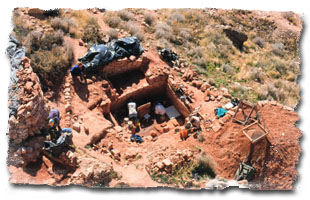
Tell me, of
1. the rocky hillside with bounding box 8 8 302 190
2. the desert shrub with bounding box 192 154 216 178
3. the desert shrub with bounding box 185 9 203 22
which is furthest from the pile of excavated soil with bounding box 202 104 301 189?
the desert shrub with bounding box 185 9 203 22

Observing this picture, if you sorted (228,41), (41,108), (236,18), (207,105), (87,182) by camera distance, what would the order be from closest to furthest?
(87,182), (41,108), (207,105), (228,41), (236,18)

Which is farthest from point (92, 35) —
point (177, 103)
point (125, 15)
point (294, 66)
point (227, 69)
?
point (294, 66)

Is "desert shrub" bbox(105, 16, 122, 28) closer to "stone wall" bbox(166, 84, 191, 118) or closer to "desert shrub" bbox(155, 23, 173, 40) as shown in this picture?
"desert shrub" bbox(155, 23, 173, 40)

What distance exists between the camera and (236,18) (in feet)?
63.2

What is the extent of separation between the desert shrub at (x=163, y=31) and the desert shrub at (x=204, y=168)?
24.3 feet

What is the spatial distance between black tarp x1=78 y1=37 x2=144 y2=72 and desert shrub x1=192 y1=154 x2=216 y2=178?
5.66 meters

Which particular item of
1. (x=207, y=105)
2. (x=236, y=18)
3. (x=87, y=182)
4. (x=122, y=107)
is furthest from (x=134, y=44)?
(x=236, y=18)

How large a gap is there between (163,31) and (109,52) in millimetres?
3845

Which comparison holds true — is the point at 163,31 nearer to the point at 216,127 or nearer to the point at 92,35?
the point at 92,35

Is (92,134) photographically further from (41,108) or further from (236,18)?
(236,18)

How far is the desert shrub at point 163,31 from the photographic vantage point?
1478 cm

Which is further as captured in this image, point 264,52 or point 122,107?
point 264,52

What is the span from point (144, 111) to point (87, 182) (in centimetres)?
533

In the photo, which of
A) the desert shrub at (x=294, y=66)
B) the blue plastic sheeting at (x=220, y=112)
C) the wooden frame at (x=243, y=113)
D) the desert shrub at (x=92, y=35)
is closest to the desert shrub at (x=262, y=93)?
the wooden frame at (x=243, y=113)
